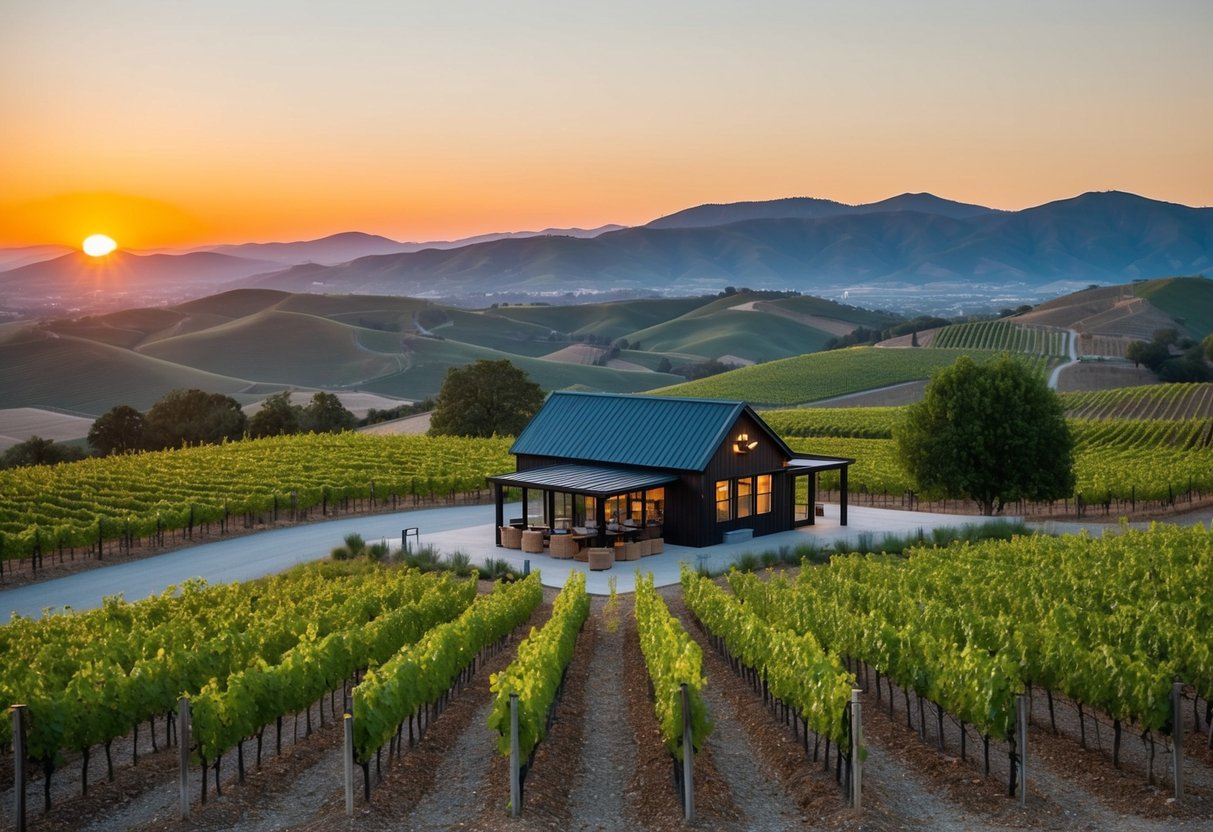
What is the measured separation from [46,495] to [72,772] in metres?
24.5

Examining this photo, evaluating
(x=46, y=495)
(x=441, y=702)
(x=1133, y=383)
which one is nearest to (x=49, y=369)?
(x=46, y=495)

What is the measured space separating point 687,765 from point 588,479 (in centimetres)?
1882

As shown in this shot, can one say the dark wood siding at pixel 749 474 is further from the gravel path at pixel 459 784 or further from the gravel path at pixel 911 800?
the gravel path at pixel 911 800

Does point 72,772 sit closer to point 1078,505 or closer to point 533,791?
point 533,791

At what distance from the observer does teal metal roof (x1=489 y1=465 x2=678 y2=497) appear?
2772cm

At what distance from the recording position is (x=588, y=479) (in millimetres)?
29016

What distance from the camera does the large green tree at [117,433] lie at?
232 feet

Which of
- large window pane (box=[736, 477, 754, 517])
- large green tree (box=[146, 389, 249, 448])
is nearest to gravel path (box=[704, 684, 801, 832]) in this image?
large window pane (box=[736, 477, 754, 517])

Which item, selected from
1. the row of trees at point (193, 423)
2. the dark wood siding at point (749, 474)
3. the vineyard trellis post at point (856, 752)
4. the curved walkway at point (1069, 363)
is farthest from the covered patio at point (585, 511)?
the curved walkway at point (1069, 363)

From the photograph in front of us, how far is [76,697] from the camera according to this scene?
1158 centimetres

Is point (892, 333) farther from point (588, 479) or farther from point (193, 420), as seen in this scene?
point (588, 479)

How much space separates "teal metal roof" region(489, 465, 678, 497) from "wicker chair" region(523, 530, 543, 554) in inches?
51.5

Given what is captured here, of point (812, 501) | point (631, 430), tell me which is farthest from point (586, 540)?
point (812, 501)

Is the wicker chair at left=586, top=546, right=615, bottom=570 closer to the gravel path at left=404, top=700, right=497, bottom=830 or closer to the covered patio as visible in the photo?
the covered patio
